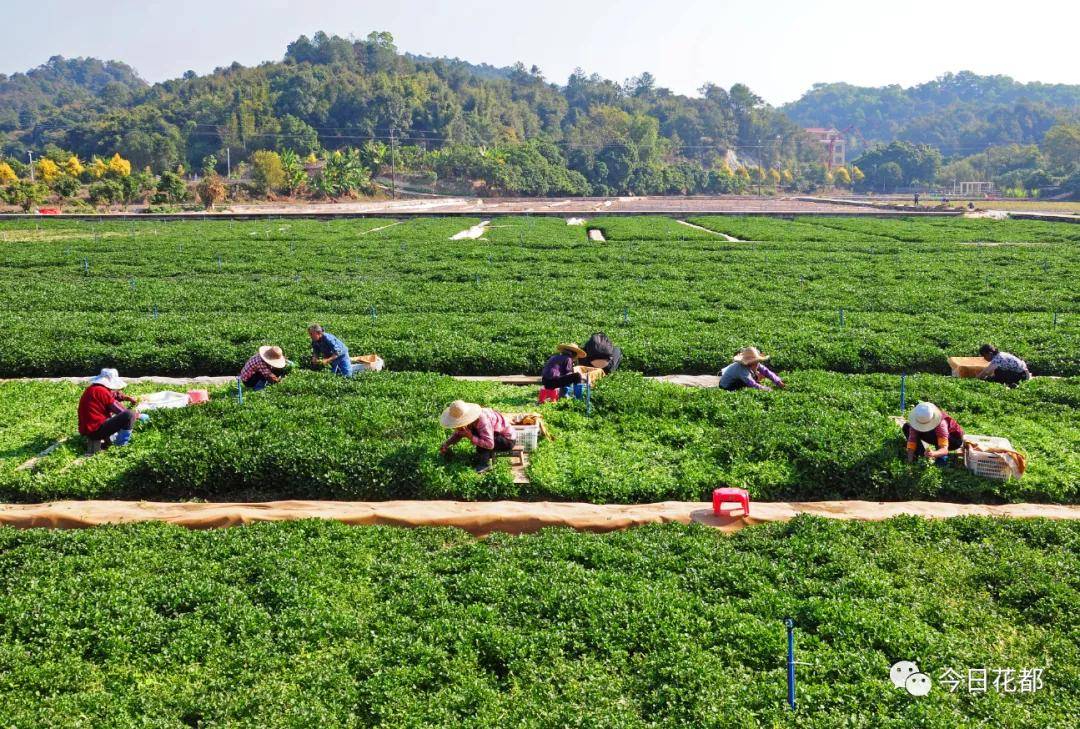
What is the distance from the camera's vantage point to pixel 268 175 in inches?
4798

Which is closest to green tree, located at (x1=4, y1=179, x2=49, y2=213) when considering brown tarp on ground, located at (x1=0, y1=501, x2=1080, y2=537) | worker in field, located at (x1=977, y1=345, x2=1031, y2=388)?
brown tarp on ground, located at (x1=0, y1=501, x2=1080, y2=537)

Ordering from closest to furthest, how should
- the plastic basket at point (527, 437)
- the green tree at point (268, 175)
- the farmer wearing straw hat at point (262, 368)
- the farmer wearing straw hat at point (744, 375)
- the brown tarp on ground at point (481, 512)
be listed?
1. the brown tarp on ground at point (481, 512)
2. the plastic basket at point (527, 437)
3. the farmer wearing straw hat at point (744, 375)
4. the farmer wearing straw hat at point (262, 368)
5. the green tree at point (268, 175)

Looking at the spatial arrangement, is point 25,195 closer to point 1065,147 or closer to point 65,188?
point 65,188

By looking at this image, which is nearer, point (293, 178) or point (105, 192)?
point (105, 192)

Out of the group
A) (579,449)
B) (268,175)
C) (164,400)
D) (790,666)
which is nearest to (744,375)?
(579,449)

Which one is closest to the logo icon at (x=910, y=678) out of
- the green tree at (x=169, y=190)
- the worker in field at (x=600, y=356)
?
the worker in field at (x=600, y=356)

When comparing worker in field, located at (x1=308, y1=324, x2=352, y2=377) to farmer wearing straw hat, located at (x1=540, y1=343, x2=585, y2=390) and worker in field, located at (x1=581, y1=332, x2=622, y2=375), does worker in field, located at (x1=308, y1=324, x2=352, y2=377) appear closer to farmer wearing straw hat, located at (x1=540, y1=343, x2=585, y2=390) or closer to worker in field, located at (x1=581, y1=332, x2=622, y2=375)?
farmer wearing straw hat, located at (x1=540, y1=343, x2=585, y2=390)

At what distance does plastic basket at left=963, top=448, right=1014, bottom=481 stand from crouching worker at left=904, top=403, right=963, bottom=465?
0.38 m

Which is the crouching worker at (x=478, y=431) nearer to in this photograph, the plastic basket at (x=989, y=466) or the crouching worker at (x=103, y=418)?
the crouching worker at (x=103, y=418)

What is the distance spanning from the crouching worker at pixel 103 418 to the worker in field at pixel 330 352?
4366 mm

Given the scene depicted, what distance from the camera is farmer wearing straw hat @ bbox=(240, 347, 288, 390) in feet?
57.1

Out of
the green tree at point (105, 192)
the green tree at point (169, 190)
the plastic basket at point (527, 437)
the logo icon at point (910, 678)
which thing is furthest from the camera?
the green tree at point (105, 192)

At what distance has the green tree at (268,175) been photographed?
121562 millimetres

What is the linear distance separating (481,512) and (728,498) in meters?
3.55
